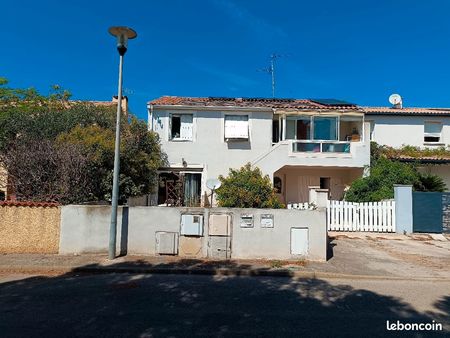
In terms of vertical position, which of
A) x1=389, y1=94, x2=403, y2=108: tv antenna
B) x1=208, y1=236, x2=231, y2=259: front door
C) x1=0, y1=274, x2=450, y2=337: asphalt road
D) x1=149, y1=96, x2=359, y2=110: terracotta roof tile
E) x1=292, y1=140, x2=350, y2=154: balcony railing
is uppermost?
x1=389, y1=94, x2=403, y2=108: tv antenna

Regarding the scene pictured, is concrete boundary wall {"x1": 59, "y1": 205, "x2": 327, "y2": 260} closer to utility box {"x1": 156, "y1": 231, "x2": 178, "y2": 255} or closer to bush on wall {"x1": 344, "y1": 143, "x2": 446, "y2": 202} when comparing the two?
utility box {"x1": 156, "y1": 231, "x2": 178, "y2": 255}

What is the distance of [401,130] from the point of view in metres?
21.8

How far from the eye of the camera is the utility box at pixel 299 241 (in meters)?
8.88

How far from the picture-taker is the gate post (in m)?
13.8

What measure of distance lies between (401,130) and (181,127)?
14.1 meters

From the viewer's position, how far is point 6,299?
229 inches

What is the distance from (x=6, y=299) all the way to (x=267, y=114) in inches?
590

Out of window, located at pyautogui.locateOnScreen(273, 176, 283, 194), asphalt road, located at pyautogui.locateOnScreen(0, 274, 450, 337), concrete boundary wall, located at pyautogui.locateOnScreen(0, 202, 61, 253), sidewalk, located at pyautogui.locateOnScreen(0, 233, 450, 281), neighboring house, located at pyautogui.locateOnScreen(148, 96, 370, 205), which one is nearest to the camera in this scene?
asphalt road, located at pyautogui.locateOnScreen(0, 274, 450, 337)

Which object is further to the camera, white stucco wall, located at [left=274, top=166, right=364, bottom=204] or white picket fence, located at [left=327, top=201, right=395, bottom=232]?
white stucco wall, located at [left=274, top=166, right=364, bottom=204]

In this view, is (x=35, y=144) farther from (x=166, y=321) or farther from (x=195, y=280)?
(x=166, y=321)

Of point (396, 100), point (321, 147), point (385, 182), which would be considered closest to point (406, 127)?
point (396, 100)

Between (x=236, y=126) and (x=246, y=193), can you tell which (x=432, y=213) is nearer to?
(x=246, y=193)

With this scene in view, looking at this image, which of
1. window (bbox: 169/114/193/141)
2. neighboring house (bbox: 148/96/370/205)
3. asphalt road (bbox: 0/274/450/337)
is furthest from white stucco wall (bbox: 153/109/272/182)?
asphalt road (bbox: 0/274/450/337)

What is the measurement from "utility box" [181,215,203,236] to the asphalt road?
65.0 inches
